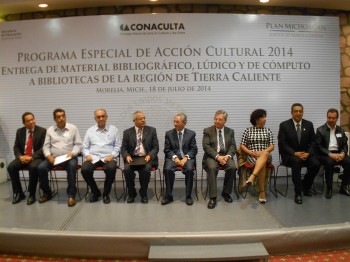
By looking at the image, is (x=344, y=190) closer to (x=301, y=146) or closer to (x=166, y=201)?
(x=301, y=146)

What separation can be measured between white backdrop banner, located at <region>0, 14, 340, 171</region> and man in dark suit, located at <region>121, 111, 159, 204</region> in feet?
2.85

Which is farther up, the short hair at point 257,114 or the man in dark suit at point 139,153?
the short hair at point 257,114

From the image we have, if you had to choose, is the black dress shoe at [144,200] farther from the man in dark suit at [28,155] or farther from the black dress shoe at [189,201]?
the man in dark suit at [28,155]

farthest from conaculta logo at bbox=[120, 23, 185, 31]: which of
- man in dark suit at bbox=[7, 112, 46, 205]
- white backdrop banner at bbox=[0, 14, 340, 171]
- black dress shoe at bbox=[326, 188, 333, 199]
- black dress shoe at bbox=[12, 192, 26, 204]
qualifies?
black dress shoe at bbox=[326, 188, 333, 199]

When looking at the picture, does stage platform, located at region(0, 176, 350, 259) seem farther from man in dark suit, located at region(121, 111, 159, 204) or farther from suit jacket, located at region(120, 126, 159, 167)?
suit jacket, located at region(120, 126, 159, 167)

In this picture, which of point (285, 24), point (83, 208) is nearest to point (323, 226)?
point (83, 208)

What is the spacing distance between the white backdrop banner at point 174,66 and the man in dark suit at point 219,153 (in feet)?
2.87

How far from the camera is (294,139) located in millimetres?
3846

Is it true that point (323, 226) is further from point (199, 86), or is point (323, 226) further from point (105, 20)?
point (105, 20)

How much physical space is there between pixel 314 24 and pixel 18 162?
4.75 metres

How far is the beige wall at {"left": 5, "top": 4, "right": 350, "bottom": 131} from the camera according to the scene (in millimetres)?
4738

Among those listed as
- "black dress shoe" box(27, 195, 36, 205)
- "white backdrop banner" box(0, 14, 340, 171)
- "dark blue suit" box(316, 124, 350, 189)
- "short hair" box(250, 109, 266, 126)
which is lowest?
"black dress shoe" box(27, 195, 36, 205)

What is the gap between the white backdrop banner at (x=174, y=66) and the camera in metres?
4.57

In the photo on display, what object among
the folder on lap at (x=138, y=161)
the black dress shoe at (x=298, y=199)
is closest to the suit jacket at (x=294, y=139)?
the black dress shoe at (x=298, y=199)
